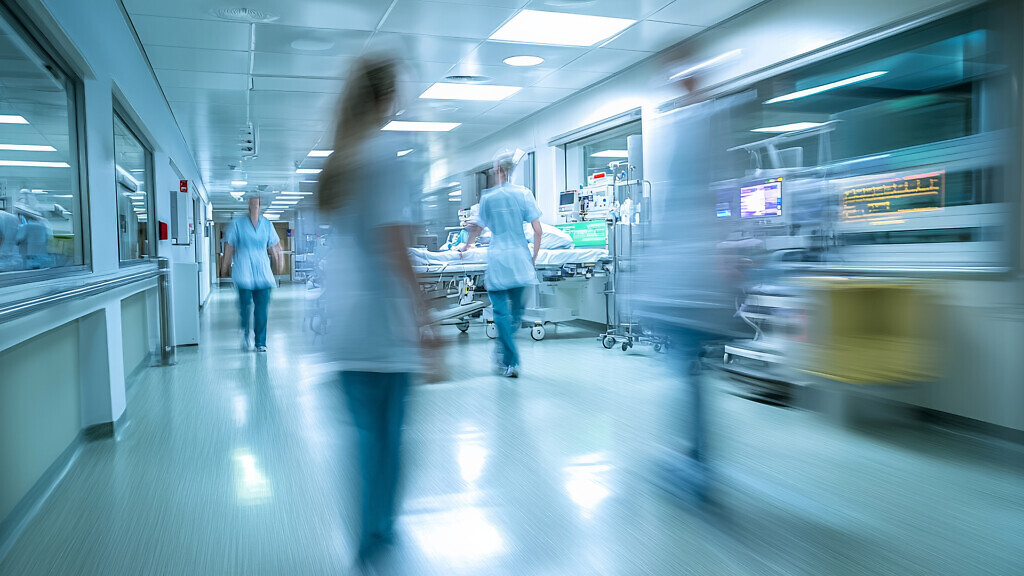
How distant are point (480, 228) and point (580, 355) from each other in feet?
5.11

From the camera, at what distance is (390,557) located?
6.79ft

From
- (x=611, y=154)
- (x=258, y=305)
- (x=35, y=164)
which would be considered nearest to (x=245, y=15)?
(x=258, y=305)

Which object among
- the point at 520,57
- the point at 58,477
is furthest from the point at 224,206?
the point at 58,477

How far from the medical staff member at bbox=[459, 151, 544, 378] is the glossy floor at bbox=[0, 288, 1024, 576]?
777 mm

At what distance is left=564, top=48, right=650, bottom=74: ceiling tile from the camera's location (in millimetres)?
6383

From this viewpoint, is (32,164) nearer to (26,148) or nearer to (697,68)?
(26,148)

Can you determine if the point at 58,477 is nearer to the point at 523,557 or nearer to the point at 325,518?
the point at 325,518

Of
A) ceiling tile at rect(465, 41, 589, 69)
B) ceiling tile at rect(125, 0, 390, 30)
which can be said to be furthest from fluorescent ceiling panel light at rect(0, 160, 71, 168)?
ceiling tile at rect(465, 41, 589, 69)

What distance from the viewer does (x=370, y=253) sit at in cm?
179

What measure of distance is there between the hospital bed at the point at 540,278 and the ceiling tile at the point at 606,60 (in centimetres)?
186

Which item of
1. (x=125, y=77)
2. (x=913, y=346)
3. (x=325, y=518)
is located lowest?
(x=325, y=518)

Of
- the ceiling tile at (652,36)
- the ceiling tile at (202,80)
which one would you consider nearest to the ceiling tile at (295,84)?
the ceiling tile at (202,80)

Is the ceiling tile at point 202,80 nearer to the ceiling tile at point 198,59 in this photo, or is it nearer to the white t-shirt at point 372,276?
the ceiling tile at point 198,59

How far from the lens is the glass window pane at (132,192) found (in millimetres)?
4914
